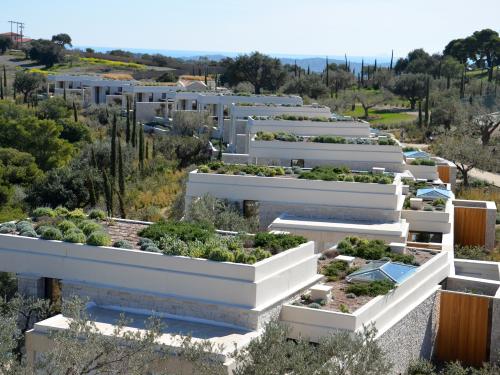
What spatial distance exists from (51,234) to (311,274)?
19.8ft

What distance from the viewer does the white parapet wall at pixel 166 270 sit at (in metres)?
14.6

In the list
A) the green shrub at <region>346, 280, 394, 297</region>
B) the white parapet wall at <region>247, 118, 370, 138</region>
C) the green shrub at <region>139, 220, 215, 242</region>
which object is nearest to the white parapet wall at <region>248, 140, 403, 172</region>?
the white parapet wall at <region>247, 118, 370, 138</region>

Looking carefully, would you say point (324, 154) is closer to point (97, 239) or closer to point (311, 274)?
point (311, 274)

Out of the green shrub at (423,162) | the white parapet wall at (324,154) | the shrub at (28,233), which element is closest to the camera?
the shrub at (28,233)

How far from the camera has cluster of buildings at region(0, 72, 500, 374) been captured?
1460 cm

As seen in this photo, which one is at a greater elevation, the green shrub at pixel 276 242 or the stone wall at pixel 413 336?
the green shrub at pixel 276 242

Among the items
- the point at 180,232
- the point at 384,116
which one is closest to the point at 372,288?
the point at 180,232

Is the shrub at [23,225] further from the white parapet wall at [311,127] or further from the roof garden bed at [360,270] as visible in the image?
Result: the white parapet wall at [311,127]

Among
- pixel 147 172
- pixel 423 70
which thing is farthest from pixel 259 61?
pixel 147 172

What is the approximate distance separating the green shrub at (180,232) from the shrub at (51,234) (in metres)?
1.96

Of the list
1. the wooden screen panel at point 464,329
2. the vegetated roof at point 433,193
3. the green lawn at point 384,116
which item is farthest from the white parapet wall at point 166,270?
the green lawn at point 384,116

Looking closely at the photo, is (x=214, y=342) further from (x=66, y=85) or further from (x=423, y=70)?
(x=423, y=70)

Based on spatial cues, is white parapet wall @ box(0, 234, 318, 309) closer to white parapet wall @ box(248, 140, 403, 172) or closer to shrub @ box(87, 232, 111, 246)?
shrub @ box(87, 232, 111, 246)

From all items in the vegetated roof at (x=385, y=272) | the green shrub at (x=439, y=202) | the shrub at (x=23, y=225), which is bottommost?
the vegetated roof at (x=385, y=272)
